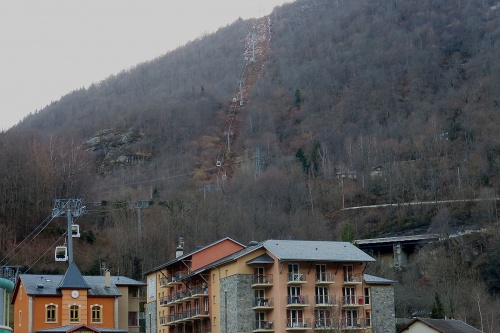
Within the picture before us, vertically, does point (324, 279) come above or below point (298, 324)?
above

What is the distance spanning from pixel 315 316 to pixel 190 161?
11086 centimetres

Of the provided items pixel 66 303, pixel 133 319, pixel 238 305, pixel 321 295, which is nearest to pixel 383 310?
pixel 321 295

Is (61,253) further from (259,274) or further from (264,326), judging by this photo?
(264,326)

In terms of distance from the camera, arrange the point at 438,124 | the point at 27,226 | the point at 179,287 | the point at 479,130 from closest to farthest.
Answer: the point at 179,287
the point at 27,226
the point at 479,130
the point at 438,124

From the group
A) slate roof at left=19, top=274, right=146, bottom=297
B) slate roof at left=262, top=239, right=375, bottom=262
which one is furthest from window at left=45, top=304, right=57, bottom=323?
slate roof at left=262, top=239, right=375, bottom=262

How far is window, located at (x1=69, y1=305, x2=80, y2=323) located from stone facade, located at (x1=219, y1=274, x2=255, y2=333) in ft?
39.6

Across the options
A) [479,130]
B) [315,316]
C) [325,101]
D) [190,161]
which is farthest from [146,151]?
[315,316]

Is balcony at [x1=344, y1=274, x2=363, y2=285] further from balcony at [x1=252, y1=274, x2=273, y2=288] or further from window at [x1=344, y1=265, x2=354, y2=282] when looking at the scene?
balcony at [x1=252, y1=274, x2=273, y2=288]

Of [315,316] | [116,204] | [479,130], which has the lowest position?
[315,316]

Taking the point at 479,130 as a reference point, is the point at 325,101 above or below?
above

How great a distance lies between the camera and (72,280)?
72312mm

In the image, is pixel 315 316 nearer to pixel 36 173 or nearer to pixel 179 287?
pixel 179 287

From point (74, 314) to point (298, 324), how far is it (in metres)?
18.6

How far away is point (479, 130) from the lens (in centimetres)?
14300
